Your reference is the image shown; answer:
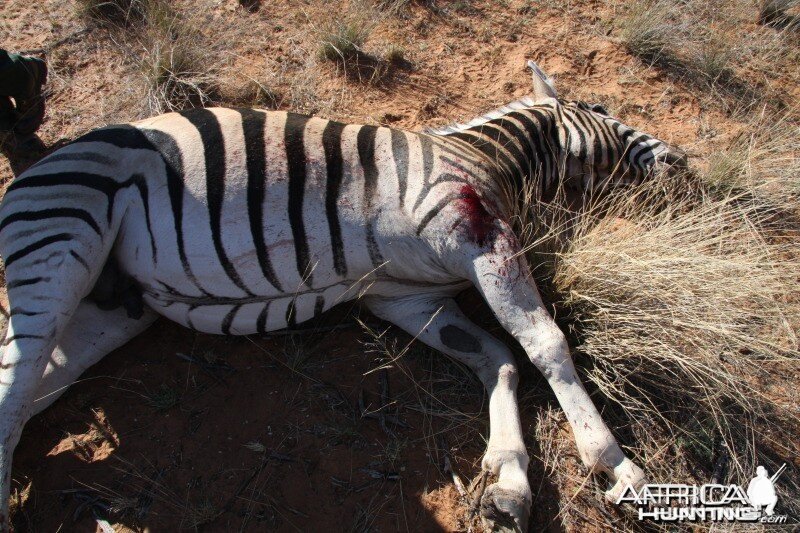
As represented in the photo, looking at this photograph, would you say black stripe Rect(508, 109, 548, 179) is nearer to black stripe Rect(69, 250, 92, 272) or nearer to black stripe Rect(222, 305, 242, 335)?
black stripe Rect(222, 305, 242, 335)

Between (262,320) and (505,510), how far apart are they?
1.55 meters

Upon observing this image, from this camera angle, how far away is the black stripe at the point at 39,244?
8.73ft

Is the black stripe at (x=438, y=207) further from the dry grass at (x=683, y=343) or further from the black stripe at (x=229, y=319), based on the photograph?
the black stripe at (x=229, y=319)

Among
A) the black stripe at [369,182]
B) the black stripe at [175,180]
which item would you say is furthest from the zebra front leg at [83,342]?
the black stripe at [369,182]

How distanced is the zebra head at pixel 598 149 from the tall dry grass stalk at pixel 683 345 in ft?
2.53

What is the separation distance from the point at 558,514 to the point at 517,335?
86cm

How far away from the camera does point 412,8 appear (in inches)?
208

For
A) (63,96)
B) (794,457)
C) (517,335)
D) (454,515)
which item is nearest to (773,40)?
(794,457)

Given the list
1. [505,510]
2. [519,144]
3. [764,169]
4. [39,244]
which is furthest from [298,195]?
[764,169]

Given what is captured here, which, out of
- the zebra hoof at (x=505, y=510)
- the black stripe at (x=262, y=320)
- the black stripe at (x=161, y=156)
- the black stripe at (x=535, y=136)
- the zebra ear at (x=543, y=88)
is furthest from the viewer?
the zebra ear at (x=543, y=88)

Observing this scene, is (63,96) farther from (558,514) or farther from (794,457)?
(794,457)

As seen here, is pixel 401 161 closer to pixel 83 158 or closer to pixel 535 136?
pixel 535 136

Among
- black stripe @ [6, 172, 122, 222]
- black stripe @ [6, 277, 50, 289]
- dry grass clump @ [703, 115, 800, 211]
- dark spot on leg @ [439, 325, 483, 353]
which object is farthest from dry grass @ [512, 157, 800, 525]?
black stripe @ [6, 277, 50, 289]

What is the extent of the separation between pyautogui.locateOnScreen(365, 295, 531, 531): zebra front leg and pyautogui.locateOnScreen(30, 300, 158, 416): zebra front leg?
53.3 inches
